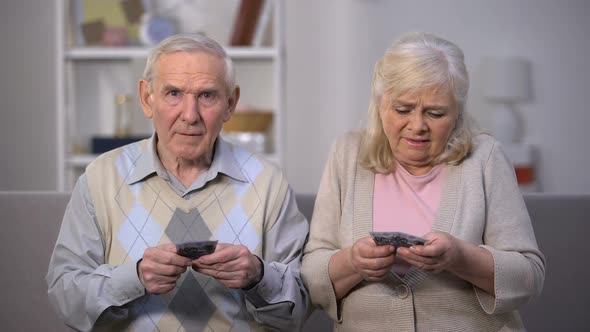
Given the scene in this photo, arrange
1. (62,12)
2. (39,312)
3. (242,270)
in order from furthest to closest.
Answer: (62,12) → (39,312) → (242,270)

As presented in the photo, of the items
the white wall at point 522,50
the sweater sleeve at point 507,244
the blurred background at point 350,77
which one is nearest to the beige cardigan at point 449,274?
the sweater sleeve at point 507,244

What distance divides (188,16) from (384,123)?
3.26m

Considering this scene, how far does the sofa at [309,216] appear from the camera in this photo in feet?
7.82

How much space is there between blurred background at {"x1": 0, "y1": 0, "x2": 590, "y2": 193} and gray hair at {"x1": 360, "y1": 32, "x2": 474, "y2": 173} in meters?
3.01

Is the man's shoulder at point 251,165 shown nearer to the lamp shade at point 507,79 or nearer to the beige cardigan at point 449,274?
the beige cardigan at point 449,274

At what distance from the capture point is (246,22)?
16.0 ft

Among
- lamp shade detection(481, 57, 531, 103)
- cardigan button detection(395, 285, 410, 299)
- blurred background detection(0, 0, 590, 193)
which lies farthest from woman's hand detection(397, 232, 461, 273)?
lamp shade detection(481, 57, 531, 103)

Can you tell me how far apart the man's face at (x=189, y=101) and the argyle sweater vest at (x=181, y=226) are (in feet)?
0.37

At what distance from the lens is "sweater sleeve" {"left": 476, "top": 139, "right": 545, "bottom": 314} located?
195cm

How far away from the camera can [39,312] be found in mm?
2391

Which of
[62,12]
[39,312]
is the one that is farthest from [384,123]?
[62,12]

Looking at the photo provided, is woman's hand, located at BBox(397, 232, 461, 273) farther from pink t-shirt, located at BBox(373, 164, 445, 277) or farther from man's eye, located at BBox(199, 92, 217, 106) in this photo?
man's eye, located at BBox(199, 92, 217, 106)

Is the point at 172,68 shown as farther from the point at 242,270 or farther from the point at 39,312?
the point at 39,312

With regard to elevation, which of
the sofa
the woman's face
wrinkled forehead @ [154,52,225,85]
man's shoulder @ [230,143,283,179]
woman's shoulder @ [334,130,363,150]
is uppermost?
wrinkled forehead @ [154,52,225,85]
